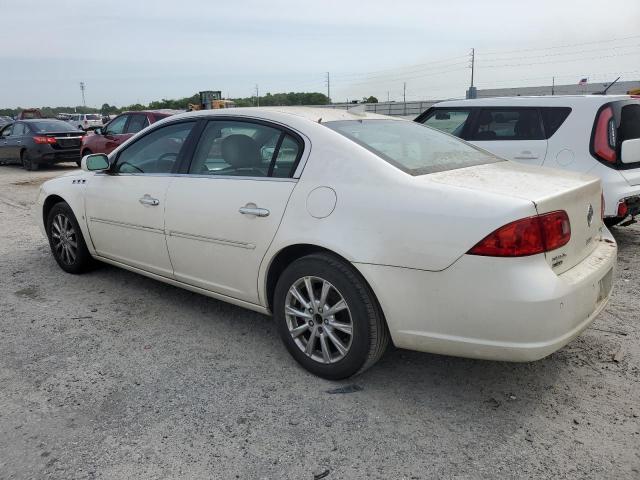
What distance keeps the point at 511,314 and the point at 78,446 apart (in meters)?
2.17

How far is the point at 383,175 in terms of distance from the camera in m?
2.89

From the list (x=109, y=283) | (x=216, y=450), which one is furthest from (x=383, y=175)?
(x=109, y=283)

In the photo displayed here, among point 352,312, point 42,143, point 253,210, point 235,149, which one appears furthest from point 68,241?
point 42,143

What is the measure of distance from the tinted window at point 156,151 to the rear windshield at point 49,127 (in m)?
13.0

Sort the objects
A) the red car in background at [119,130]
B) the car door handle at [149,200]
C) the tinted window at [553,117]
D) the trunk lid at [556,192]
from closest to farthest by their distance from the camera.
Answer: the trunk lid at [556,192] < the car door handle at [149,200] < the tinted window at [553,117] < the red car in background at [119,130]

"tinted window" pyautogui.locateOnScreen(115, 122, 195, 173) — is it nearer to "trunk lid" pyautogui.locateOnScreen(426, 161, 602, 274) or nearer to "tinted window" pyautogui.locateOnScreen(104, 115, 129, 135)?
"trunk lid" pyautogui.locateOnScreen(426, 161, 602, 274)

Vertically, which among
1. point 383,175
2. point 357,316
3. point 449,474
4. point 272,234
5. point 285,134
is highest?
point 285,134

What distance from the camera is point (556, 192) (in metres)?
2.72

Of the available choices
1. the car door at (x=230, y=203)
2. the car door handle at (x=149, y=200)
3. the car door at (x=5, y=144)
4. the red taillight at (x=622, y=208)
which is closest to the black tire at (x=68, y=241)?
the car door handle at (x=149, y=200)

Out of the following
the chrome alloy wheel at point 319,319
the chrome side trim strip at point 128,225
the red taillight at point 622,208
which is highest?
the chrome side trim strip at point 128,225

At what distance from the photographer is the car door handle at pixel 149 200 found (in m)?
4.01

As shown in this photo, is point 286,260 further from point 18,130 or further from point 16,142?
point 18,130

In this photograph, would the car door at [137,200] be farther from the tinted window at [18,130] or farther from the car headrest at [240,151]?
the tinted window at [18,130]

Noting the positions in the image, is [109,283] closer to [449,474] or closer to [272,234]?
[272,234]
